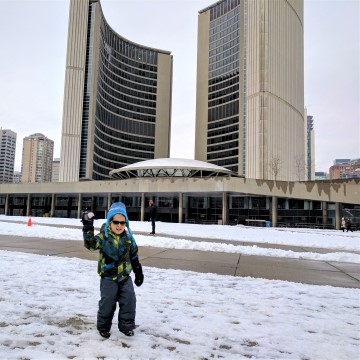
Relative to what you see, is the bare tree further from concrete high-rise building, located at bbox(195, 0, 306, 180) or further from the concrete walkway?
the concrete walkway

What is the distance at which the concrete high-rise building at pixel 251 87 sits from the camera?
92.6m

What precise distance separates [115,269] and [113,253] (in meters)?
0.18

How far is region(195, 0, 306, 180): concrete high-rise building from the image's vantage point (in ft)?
304

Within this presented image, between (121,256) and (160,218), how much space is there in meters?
48.8

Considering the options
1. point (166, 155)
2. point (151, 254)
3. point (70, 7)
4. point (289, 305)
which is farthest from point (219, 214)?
point (166, 155)

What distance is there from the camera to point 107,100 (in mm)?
115062

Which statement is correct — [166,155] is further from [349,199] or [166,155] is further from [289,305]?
[289,305]

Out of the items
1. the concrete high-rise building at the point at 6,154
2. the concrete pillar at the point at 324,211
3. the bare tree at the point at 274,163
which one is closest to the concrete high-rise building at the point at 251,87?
the bare tree at the point at 274,163

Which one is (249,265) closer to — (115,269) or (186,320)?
(186,320)

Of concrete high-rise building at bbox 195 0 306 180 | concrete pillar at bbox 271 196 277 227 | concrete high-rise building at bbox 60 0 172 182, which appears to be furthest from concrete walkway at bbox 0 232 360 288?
concrete high-rise building at bbox 60 0 172 182

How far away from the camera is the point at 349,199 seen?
130 feet

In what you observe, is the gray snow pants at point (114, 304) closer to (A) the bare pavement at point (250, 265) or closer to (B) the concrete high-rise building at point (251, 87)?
(A) the bare pavement at point (250, 265)

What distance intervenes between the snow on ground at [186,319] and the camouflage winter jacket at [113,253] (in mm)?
617

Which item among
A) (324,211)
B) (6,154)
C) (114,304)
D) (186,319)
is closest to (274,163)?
(324,211)
